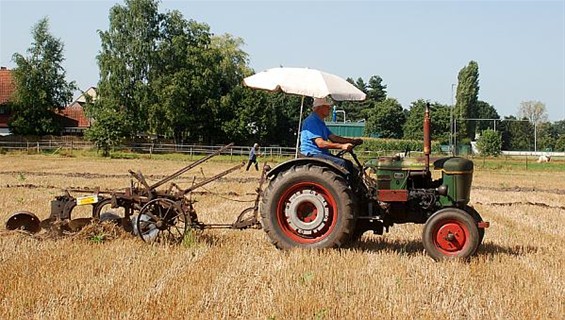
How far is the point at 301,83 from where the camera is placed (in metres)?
8.13

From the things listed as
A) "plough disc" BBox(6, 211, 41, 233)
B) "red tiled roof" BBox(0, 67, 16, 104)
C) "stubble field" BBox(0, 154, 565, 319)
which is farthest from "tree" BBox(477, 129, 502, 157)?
"plough disc" BBox(6, 211, 41, 233)

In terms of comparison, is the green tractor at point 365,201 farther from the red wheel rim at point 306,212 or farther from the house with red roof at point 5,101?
the house with red roof at point 5,101

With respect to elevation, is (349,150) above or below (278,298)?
above

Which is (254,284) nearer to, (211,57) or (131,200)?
(131,200)

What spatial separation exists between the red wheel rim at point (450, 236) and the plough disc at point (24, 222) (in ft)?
16.7

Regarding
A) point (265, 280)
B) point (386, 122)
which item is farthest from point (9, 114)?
point (265, 280)

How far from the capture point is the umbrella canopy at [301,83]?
807cm

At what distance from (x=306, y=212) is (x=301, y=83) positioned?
155 centimetres

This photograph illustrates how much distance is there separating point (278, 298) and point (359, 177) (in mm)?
2778

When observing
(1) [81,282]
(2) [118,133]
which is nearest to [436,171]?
(1) [81,282]

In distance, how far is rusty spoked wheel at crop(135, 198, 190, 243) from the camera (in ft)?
27.2

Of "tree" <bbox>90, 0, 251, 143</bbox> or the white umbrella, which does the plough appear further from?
"tree" <bbox>90, 0, 251, 143</bbox>

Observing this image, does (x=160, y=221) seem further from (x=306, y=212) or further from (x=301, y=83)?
(x=301, y=83)

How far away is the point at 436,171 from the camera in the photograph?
8.20 meters
